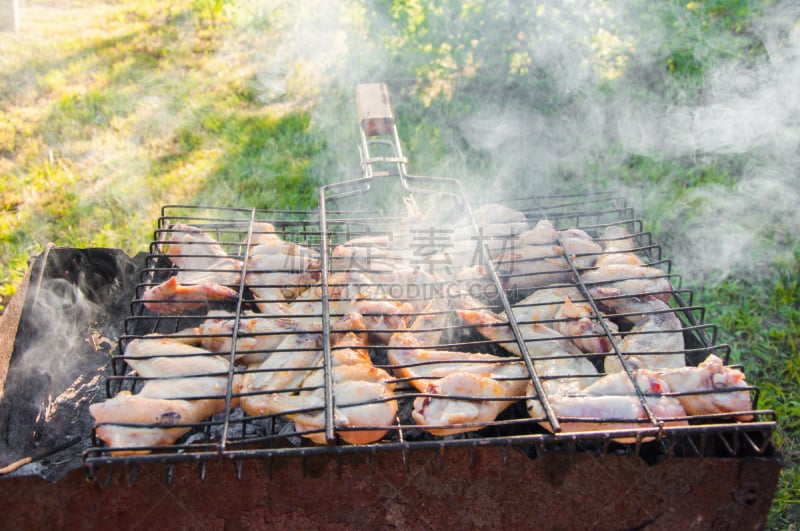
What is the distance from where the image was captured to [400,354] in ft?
9.36

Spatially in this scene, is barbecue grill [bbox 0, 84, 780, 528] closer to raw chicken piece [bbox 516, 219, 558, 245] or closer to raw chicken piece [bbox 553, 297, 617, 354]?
raw chicken piece [bbox 553, 297, 617, 354]

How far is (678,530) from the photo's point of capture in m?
2.71

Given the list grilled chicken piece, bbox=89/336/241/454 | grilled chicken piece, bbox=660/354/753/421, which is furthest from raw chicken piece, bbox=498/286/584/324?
grilled chicken piece, bbox=89/336/241/454

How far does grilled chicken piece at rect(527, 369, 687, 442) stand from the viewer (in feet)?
7.79

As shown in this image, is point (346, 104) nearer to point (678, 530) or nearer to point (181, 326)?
point (181, 326)

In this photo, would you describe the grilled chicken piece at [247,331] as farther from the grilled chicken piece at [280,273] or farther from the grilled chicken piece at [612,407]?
the grilled chicken piece at [612,407]

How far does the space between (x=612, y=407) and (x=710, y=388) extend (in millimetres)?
498

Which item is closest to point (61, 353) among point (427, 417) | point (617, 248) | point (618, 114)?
point (427, 417)

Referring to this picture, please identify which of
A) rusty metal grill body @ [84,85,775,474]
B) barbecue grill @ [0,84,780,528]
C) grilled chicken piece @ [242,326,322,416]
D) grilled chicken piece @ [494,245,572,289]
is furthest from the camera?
grilled chicken piece @ [494,245,572,289]

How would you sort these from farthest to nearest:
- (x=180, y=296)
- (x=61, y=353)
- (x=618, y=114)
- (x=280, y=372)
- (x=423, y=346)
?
(x=618, y=114)
(x=61, y=353)
(x=180, y=296)
(x=423, y=346)
(x=280, y=372)

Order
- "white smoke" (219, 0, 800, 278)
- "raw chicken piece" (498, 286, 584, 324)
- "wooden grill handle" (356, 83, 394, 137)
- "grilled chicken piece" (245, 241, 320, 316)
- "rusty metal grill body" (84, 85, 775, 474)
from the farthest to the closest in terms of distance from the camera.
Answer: "white smoke" (219, 0, 800, 278) → "wooden grill handle" (356, 83, 394, 137) → "grilled chicken piece" (245, 241, 320, 316) → "raw chicken piece" (498, 286, 584, 324) → "rusty metal grill body" (84, 85, 775, 474)

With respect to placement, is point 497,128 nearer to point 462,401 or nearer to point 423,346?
point 423,346

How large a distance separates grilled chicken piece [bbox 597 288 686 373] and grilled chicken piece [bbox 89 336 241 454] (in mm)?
1808

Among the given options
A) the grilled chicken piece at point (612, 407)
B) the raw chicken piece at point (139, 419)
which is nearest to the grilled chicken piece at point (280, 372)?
the raw chicken piece at point (139, 419)
